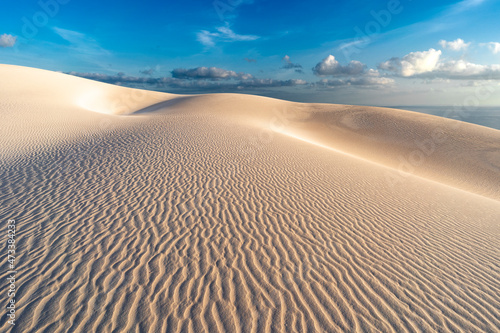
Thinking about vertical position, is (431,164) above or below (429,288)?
below

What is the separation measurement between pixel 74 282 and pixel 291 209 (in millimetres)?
5460

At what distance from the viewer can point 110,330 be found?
3609 mm

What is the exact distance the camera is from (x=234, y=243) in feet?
18.5

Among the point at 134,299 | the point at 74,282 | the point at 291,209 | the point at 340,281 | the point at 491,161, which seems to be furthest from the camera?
the point at 491,161

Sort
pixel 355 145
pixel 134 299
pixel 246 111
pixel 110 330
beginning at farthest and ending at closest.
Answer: pixel 246 111 → pixel 355 145 → pixel 134 299 → pixel 110 330

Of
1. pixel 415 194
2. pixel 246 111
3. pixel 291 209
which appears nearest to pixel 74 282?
pixel 291 209

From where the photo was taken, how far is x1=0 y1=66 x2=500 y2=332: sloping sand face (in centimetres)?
400

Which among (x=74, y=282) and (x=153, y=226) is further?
(x=153, y=226)

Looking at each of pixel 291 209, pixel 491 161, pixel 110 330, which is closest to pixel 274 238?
pixel 291 209

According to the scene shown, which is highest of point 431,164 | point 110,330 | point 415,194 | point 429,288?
point 110,330

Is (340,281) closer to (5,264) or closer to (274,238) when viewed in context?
(274,238)

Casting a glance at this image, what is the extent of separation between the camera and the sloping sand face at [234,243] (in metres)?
4.00

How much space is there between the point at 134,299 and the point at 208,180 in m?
5.39

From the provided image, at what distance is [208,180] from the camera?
9203 mm
